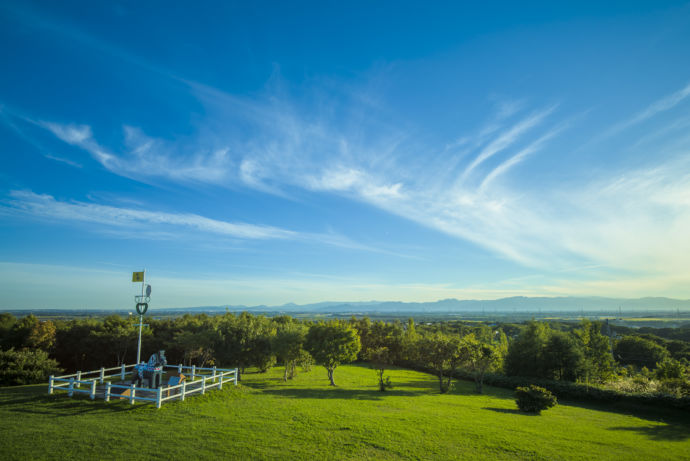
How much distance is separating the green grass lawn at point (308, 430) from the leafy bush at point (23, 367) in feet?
23.9

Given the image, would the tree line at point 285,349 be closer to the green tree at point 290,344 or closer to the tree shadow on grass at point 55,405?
the green tree at point 290,344

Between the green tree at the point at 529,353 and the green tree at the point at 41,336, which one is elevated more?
the green tree at the point at 41,336

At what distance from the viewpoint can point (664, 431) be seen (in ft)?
58.7

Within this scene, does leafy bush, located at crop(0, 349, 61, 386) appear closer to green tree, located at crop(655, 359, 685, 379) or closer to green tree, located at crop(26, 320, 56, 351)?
green tree, located at crop(26, 320, 56, 351)

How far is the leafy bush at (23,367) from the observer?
23977mm

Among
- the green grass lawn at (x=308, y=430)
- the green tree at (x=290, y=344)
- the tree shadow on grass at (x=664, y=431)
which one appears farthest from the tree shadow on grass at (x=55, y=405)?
the tree shadow on grass at (x=664, y=431)

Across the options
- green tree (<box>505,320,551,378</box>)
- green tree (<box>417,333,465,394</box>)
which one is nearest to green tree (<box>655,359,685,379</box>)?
green tree (<box>505,320,551,378</box>)

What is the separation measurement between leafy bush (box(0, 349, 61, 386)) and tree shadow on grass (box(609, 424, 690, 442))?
39822 millimetres

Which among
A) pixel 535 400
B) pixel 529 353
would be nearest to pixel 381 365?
pixel 529 353

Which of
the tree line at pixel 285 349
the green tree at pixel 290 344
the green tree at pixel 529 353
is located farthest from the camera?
the green tree at pixel 529 353

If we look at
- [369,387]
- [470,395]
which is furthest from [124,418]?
[470,395]

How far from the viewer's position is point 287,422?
14.8 m

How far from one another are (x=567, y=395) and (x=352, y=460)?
27.0 metres

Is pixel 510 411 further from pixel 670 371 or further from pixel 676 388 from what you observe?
pixel 670 371
